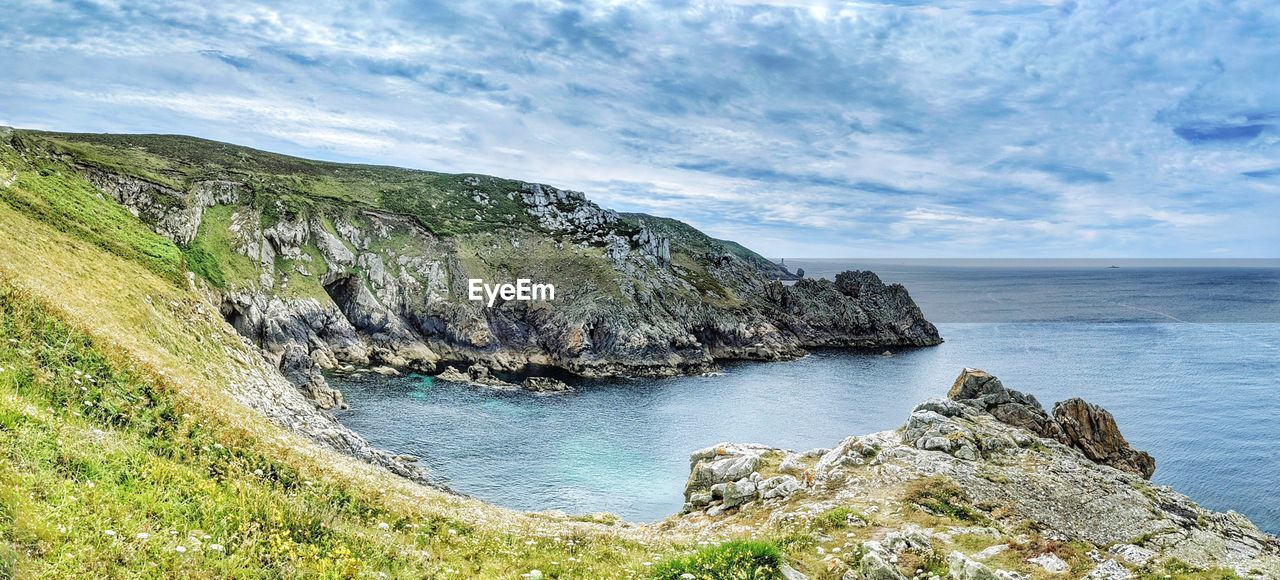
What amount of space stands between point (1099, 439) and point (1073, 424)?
1455 mm

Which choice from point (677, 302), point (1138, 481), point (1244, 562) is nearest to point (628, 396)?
point (677, 302)

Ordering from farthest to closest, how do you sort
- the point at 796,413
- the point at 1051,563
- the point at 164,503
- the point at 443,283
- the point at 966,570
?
the point at 443,283 → the point at 796,413 → the point at 1051,563 → the point at 966,570 → the point at 164,503

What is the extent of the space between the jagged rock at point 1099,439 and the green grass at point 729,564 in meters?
31.8

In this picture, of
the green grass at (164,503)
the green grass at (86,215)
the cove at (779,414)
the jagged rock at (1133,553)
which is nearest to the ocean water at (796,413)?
the cove at (779,414)

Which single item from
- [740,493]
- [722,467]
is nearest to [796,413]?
[722,467]

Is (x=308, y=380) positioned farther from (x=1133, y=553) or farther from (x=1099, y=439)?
(x=1133, y=553)

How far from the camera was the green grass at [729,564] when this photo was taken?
12156mm

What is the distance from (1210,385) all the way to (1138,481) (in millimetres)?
80222

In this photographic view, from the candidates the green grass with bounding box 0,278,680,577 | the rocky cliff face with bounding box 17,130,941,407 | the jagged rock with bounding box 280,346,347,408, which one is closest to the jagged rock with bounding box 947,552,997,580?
the green grass with bounding box 0,278,680,577

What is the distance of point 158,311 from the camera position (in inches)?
1534

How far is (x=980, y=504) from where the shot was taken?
25.1m

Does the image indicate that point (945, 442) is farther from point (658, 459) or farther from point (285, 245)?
point (285, 245)

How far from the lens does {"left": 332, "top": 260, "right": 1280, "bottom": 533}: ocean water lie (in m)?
53.3

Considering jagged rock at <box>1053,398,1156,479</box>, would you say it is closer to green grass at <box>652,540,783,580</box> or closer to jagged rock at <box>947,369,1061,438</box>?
jagged rock at <box>947,369,1061,438</box>
